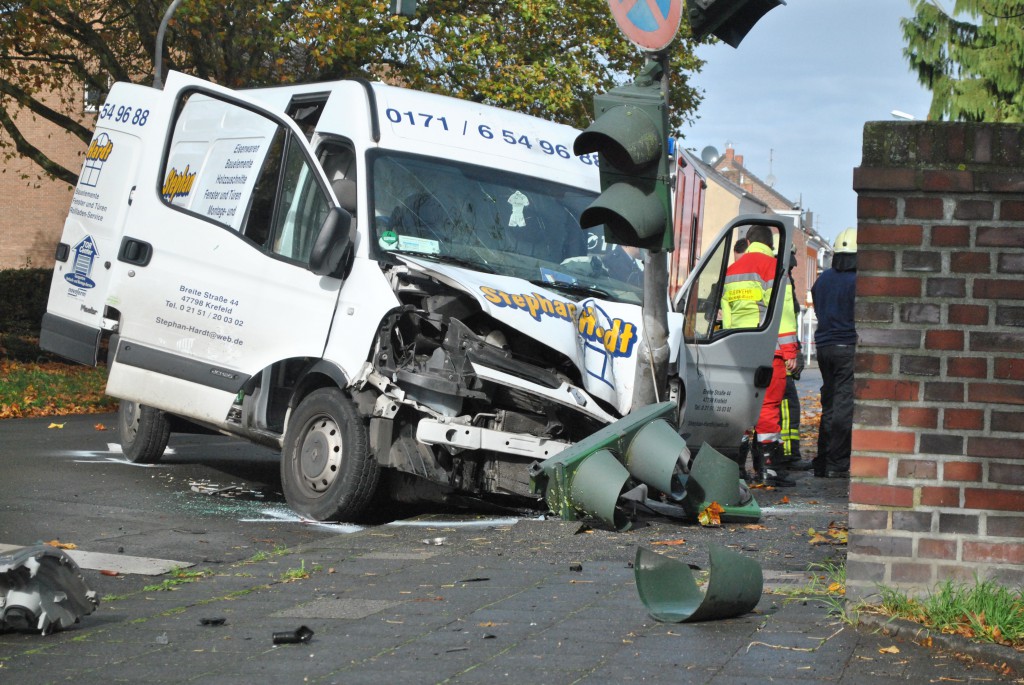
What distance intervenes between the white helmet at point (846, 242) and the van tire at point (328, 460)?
540 centimetres

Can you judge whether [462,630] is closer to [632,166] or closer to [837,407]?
[632,166]

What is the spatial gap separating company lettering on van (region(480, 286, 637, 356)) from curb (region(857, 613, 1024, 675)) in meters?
3.40

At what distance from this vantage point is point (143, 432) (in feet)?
35.6

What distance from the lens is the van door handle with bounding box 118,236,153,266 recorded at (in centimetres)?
929

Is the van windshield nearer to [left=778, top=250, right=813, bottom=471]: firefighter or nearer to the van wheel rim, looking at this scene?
the van wheel rim

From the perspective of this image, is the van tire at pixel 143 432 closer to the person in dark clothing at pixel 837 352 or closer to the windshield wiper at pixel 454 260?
the windshield wiper at pixel 454 260

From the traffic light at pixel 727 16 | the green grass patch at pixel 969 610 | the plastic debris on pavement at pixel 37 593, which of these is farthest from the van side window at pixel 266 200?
the green grass patch at pixel 969 610

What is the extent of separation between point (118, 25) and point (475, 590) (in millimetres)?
20358

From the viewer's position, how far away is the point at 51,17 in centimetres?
2189

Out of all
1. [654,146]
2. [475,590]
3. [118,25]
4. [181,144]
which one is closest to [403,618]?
[475,590]

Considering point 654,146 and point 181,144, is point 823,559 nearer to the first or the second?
point 654,146

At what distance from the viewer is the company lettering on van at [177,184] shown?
933 cm

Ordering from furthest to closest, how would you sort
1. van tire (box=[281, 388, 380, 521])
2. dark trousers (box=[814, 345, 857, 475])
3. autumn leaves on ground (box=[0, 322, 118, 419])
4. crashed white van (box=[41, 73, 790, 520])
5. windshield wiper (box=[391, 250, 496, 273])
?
autumn leaves on ground (box=[0, 322, 118, 419]), dark trousers (box=[814, 345, 857, 475]), windshield wiper (box=[391, 250, 496, 273]), van tire (box=[281, 388, 380, 521]), crashed white van (box=[41, 73, 790, 520])

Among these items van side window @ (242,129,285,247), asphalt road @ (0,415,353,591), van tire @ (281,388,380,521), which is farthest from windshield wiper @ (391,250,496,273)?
asphalt road @ (0,415,353,591)
